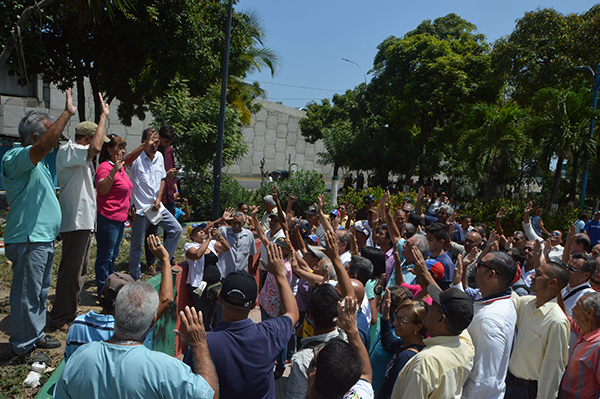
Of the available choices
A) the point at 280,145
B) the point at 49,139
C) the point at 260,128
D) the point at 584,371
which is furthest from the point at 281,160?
the point at 584,371

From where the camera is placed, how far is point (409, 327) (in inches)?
119

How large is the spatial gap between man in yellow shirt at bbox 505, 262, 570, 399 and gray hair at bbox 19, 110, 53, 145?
4347 millimetres

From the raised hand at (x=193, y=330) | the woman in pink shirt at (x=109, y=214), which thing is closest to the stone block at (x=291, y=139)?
the woman in pink shirt at (x=109, y=214)

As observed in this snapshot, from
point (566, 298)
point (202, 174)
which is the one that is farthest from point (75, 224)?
point (202, 174)

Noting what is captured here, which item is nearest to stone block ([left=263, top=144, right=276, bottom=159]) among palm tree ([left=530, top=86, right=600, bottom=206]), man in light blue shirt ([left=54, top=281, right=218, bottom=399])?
palm tree ([left=530, top=86, right=600, bottom=206])

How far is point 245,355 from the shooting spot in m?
2.53

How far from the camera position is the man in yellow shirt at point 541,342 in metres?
3.29

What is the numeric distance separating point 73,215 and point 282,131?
1454 inches

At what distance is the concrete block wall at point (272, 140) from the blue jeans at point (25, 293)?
3503cm

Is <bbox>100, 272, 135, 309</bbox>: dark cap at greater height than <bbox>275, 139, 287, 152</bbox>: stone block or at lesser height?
lesser

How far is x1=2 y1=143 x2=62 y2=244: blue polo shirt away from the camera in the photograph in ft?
11.6

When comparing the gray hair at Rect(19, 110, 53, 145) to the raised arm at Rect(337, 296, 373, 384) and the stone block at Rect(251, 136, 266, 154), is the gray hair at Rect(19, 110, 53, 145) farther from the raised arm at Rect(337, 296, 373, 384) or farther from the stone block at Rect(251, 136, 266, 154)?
the stone block at Rect(251, 136, 266, 154)

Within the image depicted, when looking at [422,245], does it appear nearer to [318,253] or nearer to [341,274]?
[318,253]

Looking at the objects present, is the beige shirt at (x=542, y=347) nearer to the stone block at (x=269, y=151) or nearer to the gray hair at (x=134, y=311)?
the gray hair at (x=134, y=311)
